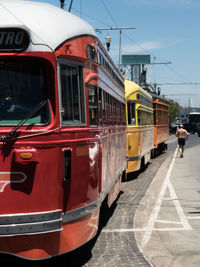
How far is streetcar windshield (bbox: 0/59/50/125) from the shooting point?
5316 mm

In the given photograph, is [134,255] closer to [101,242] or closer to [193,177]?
[101,242]

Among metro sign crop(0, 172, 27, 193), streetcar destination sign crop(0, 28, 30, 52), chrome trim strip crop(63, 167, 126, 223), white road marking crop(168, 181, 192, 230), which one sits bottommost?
white road marking crop(168, 181, 192, 230)

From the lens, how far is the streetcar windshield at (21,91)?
5316 mm

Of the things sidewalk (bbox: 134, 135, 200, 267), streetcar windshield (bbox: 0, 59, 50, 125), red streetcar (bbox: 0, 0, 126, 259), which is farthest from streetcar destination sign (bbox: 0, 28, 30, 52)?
sidewalk (bbox: 134, 135, 200, 267)

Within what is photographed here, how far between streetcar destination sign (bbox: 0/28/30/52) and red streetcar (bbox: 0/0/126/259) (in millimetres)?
10

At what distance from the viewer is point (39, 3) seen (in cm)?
600

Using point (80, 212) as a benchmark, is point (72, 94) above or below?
above

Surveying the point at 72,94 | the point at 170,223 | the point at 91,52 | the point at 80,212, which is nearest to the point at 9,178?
the point at 80,212

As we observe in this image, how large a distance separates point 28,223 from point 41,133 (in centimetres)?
94

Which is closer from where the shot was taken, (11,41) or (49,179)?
(11,41)

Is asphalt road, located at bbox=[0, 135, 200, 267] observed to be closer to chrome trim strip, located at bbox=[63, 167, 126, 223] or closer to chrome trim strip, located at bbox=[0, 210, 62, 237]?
chrome trim strip, located at bbox=[63, 167, 126, 223]

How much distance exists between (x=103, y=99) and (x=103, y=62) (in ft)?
2.05

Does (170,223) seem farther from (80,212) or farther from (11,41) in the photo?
(11,41)

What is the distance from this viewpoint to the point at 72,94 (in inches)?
231
